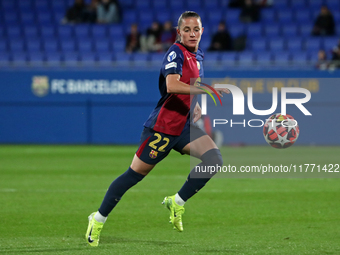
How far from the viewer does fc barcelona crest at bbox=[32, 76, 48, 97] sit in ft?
61.8

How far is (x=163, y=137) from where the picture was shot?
507 cm

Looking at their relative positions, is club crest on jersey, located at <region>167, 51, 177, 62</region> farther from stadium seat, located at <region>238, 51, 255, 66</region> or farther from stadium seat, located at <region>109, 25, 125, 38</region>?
stadium seat, located at <region>109, 25, 125, 38</region>

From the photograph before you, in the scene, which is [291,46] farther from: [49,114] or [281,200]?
[281,200]

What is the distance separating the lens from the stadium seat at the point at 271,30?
19906 millimetres

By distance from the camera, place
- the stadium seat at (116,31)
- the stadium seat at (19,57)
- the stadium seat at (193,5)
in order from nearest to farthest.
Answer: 1. the stadium seat at (19,57)
2. the stadium seat at (116,31)
3. the stadium seat at (193,5)

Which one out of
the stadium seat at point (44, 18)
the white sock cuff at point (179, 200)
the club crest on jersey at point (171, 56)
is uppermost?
the club crest on jersey at point (171, 56)

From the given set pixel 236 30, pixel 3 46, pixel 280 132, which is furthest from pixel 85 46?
pixel 280 132

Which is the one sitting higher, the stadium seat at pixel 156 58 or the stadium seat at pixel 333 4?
the stadium seat at pixel 333 4

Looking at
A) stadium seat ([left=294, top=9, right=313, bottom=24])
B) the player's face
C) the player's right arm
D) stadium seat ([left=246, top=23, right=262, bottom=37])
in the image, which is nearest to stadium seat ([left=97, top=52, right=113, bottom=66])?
stadium seat ([left=246, top=23, right=262, bottom=37])

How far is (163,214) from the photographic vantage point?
22.0 ft

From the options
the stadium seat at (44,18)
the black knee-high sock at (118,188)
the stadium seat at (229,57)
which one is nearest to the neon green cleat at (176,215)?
the black knee-high sock at (118,188)

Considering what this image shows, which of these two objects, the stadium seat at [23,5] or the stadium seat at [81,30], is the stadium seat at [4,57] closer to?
the stadium seat at [23,5]

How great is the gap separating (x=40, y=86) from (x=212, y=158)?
14.6 meters

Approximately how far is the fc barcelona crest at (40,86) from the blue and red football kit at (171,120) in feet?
46.9
